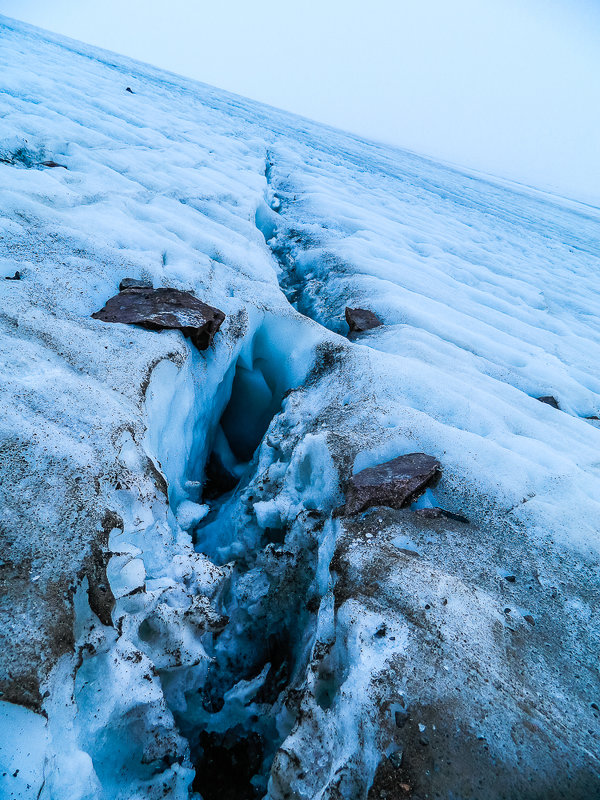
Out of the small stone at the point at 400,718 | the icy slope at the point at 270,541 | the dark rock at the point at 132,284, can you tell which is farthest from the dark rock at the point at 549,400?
the dark rock at the point at 132,284

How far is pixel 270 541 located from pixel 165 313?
1371mm

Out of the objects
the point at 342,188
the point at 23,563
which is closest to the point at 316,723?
the point at 23,563

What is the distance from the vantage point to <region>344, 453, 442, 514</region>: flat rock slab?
1666 mm

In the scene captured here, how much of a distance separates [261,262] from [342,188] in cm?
424

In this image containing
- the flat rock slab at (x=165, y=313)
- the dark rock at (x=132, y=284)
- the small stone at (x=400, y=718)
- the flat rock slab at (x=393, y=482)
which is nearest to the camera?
the small stone at (x=400, y=718)

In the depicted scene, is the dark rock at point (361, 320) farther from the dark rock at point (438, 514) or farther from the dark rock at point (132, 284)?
the dark rock at point (438, 514)

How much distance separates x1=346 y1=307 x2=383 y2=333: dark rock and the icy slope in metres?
0.17

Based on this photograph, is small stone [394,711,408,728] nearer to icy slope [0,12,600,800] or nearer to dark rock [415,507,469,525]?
icy slope [0,12,600,800]

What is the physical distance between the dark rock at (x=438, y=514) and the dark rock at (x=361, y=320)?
1.73m

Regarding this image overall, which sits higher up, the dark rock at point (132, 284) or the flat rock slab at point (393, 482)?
the dark rock at point (132, 284)

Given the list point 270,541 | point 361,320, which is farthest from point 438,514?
point 361,320

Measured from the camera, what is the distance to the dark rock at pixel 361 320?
316cm

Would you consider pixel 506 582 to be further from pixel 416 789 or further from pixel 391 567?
pixel 416 789

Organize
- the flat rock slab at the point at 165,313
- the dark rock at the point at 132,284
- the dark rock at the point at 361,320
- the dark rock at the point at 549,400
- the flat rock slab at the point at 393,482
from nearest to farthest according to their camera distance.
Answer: the flat rock slab at the point at 393,482
the flat rock slab at the point at 165,313
the dark rock at the point at 132,284
the dark rock at the point at 549,400
the dark rock at the point at 361,320
